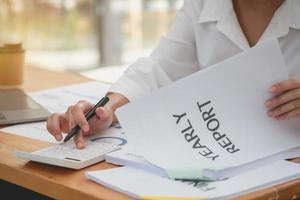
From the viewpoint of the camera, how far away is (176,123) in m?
0.96

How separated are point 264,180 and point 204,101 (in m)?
0.19

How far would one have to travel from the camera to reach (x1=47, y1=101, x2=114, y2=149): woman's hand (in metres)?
1.04

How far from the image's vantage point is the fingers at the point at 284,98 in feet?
3.18

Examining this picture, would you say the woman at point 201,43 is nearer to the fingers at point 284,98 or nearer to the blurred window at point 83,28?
the fingers at point 284,98

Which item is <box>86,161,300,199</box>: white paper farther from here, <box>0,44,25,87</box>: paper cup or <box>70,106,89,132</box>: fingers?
<box>0,44,25,87</box>: paper cup

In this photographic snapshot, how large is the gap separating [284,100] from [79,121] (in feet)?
1.18

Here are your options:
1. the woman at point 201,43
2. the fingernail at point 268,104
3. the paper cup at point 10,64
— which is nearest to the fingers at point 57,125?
the woman at point 201,43

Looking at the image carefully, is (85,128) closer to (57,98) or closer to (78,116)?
(78,116)

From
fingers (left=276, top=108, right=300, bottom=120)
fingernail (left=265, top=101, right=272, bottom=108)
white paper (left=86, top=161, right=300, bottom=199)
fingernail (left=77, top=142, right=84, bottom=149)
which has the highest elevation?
fingernail (left=265, top=101, right=272, bottom=108)

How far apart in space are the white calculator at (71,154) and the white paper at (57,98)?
10 cm

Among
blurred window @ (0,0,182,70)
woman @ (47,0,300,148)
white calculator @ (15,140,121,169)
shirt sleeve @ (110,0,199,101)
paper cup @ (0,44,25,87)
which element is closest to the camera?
white calculator @ (15,140,121,169)

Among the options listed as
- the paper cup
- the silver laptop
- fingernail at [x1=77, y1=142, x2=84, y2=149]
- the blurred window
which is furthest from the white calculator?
the blurred window

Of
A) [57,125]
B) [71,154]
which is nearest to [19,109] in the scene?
[57,125]

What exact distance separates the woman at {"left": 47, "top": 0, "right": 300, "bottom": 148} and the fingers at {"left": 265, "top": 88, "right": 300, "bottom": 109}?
0.24 meters
